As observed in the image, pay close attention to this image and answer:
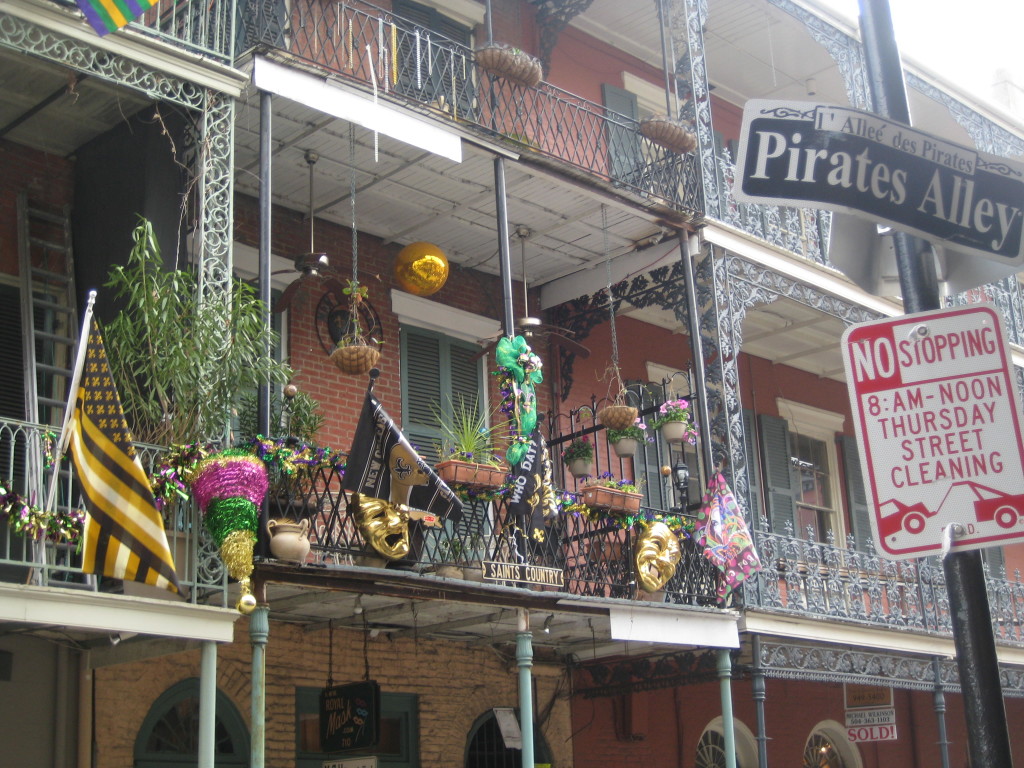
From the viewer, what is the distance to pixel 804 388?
16969mm

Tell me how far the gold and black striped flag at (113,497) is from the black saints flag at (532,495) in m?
3.31

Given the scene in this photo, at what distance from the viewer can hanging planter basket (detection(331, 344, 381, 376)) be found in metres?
10.1

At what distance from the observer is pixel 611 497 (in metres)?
10.9

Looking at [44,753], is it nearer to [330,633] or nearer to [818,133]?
[330,633]

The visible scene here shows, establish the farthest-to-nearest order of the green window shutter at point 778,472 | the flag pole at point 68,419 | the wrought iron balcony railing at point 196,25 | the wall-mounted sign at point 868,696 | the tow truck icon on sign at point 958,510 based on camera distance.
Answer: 1. the green window shutter at point 778,472
2. the wall-mounted sign at point 868,696
3. the wrought iron balcony railing at point 196,25
4. the flag pole at point 68,419
5. the tow truck icon on sign at point 958,510

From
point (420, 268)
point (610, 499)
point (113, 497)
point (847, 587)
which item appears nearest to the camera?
point (113, 497)

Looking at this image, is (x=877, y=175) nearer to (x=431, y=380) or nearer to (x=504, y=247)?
(x=504, y=247)

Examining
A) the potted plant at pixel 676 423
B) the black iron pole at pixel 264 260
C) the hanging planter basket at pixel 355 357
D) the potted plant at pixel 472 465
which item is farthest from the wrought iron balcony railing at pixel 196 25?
the potted plant at pixel 676 423

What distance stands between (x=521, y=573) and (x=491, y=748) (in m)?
2.97

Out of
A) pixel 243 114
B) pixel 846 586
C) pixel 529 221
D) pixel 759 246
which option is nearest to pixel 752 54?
pixel 759 246

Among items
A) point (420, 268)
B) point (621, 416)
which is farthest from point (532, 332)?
point (420, 268)

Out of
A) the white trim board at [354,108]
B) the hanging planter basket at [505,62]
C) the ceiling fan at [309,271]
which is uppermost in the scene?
the hanging planter basket at [505,62]

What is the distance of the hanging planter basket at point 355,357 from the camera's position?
1008cm

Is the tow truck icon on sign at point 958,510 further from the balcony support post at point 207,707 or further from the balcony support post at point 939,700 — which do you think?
the balcony support post at point 939,700
